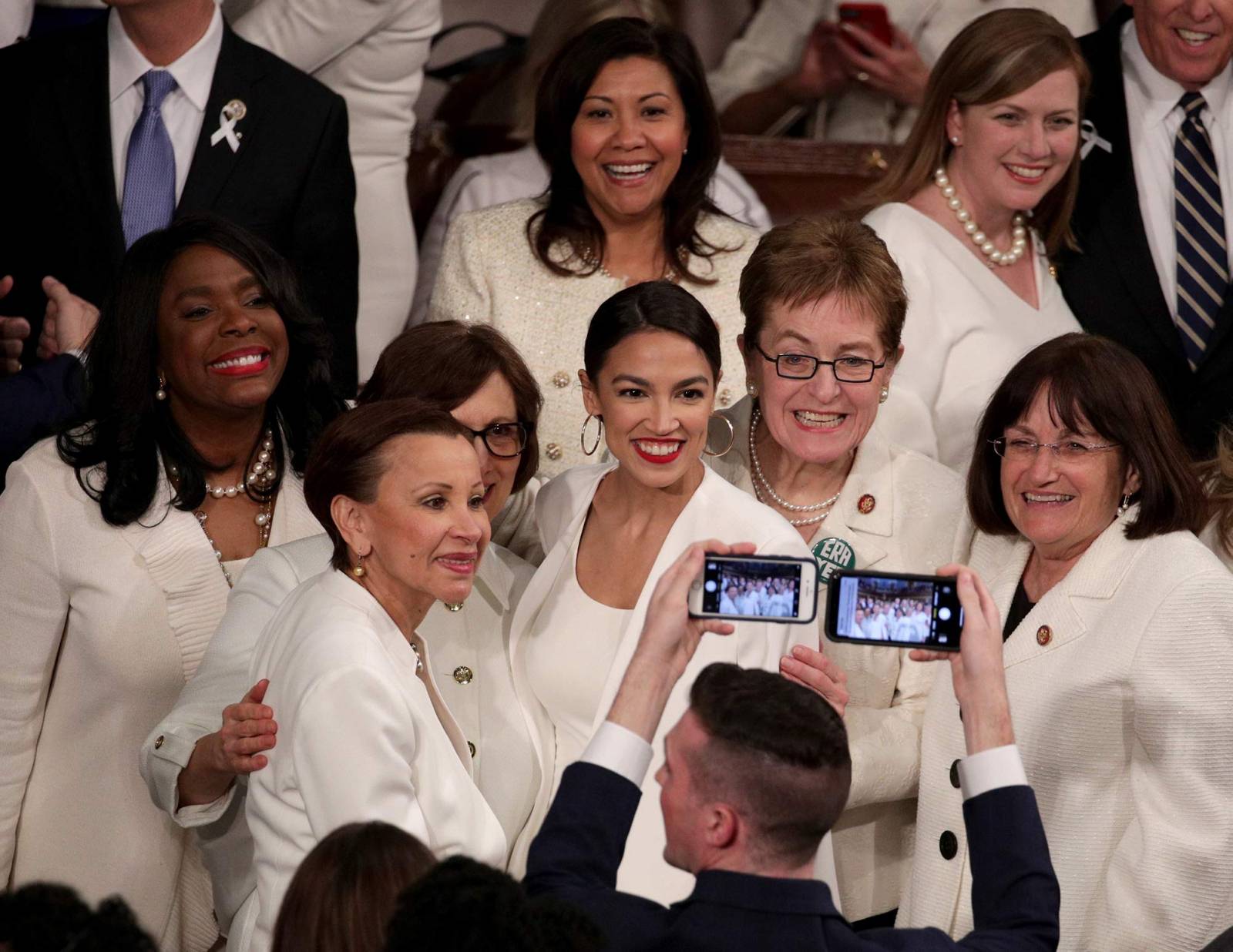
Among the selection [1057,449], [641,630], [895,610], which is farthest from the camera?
[1057,449]

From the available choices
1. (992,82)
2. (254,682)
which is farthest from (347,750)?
(992,82)

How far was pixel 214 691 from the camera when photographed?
329 centimetres

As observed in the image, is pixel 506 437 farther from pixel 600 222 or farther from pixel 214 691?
pixel 600 222

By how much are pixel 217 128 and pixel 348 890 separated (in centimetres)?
257

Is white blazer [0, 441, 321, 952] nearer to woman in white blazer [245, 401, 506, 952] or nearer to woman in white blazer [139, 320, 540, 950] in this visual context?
woman in white blazer [139, 320, 540, 950]

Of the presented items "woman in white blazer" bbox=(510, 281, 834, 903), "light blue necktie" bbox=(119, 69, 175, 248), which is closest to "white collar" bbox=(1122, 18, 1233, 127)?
"woman in white blazer" bbox=(510, 281, 834, 903)

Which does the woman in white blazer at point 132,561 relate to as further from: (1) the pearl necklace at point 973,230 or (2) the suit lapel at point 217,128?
(1) the pearl necklace at point 973,230

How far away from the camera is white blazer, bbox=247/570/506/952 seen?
273 centimetres

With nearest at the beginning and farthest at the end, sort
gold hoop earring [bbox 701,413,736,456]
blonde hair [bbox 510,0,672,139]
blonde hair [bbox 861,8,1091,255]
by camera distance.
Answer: gold hoop earring [bbox 701,413,736,456] < blonde hair [bbox 861,8,1091,255] < blonde hair [bbox 510,0,672,139]

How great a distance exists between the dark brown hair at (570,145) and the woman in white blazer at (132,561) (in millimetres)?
857

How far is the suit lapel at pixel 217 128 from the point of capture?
4.31 metres

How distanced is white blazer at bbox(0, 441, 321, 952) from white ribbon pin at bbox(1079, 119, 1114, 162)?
8.34 feet

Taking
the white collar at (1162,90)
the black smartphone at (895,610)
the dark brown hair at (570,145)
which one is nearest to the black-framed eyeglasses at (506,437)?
the dark brown hair at (570,145)

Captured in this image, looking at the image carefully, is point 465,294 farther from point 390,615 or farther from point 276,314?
point 390,615
